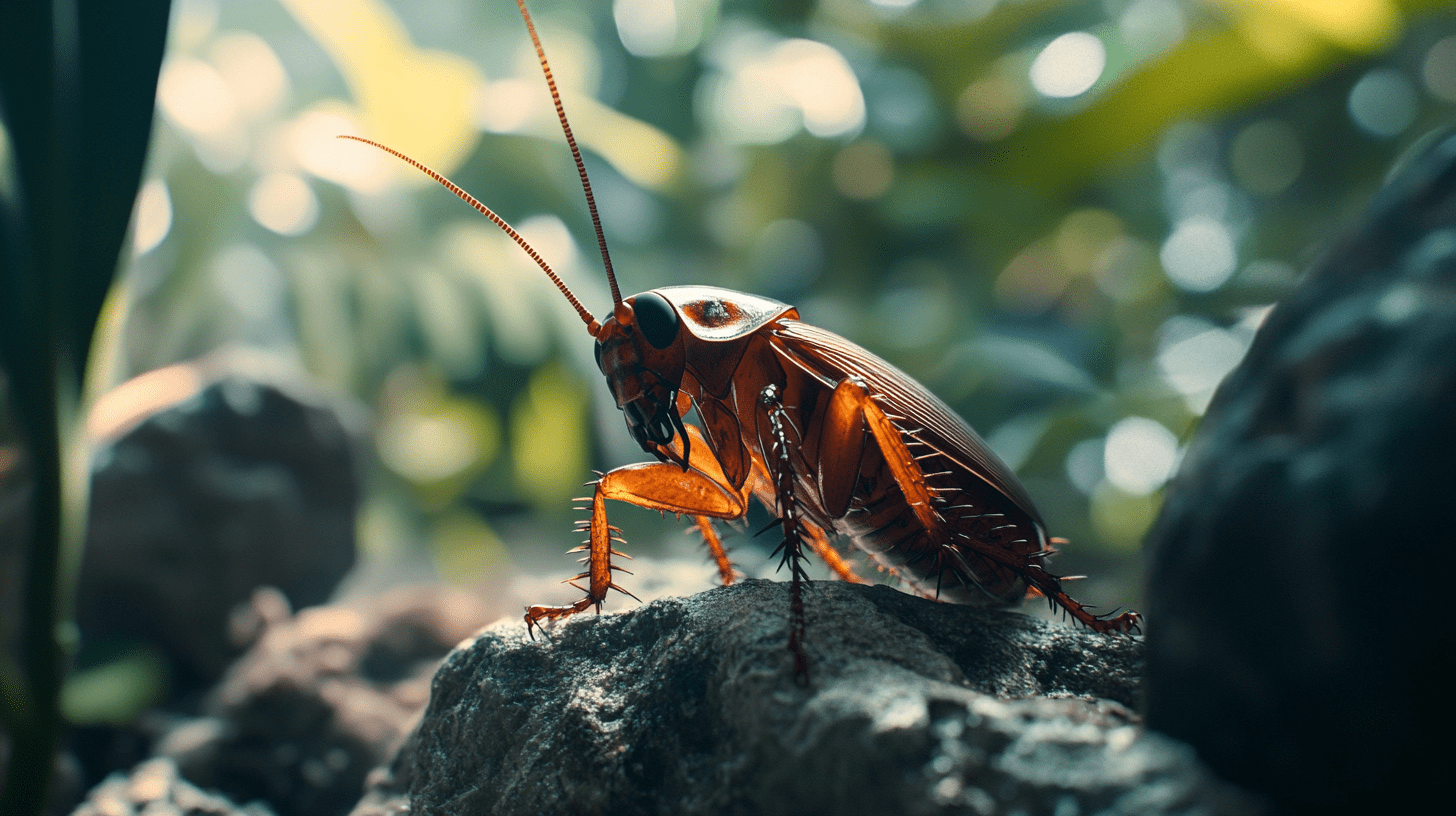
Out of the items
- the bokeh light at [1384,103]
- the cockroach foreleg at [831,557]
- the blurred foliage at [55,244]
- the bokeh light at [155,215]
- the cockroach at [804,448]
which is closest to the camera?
the cockroach at [804,448]

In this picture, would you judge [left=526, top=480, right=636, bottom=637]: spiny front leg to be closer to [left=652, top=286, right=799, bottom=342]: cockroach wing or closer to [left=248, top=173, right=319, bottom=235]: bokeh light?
[left=652, top=286, right=799, bottom=342]: cockroach wing

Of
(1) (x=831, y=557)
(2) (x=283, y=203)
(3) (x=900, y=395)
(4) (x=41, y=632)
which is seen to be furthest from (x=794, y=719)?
(2) (x=283, y=203)

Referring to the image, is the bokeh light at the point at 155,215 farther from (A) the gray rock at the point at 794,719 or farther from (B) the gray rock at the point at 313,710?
(A) the gray rock at the point at 794,719

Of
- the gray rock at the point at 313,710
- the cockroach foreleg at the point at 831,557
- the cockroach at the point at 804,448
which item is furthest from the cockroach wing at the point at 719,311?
the gray rock at the point at 313,710

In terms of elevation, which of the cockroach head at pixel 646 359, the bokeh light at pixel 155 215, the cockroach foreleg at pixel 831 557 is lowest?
the cockroach foreleg at pixel 831 557

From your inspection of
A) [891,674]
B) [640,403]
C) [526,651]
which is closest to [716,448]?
[640,403]

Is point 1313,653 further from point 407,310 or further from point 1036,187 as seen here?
point 407,310
